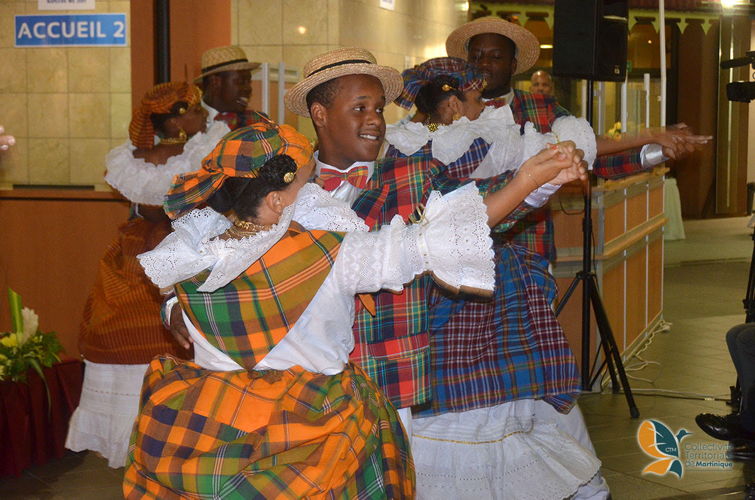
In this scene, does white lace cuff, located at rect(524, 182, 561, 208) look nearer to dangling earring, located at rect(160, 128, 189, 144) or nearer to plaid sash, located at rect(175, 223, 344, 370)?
plaid sash, located at rect(175, 223, 344, 370)

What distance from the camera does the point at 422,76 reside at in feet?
12.8

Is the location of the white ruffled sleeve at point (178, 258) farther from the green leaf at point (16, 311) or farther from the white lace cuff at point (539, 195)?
the green leaf at point (16, 311)

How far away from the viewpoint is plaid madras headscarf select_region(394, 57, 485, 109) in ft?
12.7

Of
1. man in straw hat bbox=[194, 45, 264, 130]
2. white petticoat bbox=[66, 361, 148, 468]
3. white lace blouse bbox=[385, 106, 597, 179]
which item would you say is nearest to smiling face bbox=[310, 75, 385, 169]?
white lace blouse bbox=[385, 106, 597, 179]

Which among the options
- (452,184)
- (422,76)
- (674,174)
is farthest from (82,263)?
(674,174)

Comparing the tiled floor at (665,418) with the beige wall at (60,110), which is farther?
the beige wall at (60,110)

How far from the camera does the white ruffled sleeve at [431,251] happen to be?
2.46 metres

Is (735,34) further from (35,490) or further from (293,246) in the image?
(293,246)

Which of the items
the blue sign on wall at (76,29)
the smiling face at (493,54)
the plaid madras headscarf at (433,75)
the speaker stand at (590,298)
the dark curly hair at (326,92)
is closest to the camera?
the dark curly hair at (326,92)

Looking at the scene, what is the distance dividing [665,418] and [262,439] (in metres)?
4.07

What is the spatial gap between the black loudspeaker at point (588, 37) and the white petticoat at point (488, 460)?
2.87 meters

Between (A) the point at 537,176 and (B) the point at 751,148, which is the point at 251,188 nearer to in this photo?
(A) the point at 537,176

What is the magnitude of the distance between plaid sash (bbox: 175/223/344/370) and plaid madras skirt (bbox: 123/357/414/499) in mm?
96

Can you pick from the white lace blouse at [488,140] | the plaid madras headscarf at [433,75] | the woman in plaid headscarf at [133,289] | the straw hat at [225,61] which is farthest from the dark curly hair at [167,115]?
the white lace blouse at [488,140]
